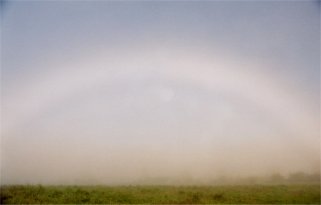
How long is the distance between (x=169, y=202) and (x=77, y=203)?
453cm

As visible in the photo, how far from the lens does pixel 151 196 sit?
18906mm

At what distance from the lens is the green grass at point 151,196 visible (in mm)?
17703

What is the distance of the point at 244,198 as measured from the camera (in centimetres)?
1800

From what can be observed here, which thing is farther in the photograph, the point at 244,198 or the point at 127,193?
the point at 127,193

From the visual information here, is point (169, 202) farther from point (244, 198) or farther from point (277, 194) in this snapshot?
point (277, 194)

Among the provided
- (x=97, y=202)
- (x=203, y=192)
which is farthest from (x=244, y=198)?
(x=97, y=202)

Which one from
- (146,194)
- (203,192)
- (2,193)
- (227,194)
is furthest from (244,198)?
(2,193)

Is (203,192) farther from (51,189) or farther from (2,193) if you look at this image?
(2,193)

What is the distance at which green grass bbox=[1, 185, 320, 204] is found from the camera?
697 inches

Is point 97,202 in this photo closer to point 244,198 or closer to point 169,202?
point 169,202

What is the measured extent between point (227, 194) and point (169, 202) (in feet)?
9.73

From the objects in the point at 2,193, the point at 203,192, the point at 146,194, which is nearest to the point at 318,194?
the point at 203,192

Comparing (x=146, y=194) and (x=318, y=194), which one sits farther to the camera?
(x=146, y=194)

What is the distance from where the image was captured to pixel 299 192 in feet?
61.1
